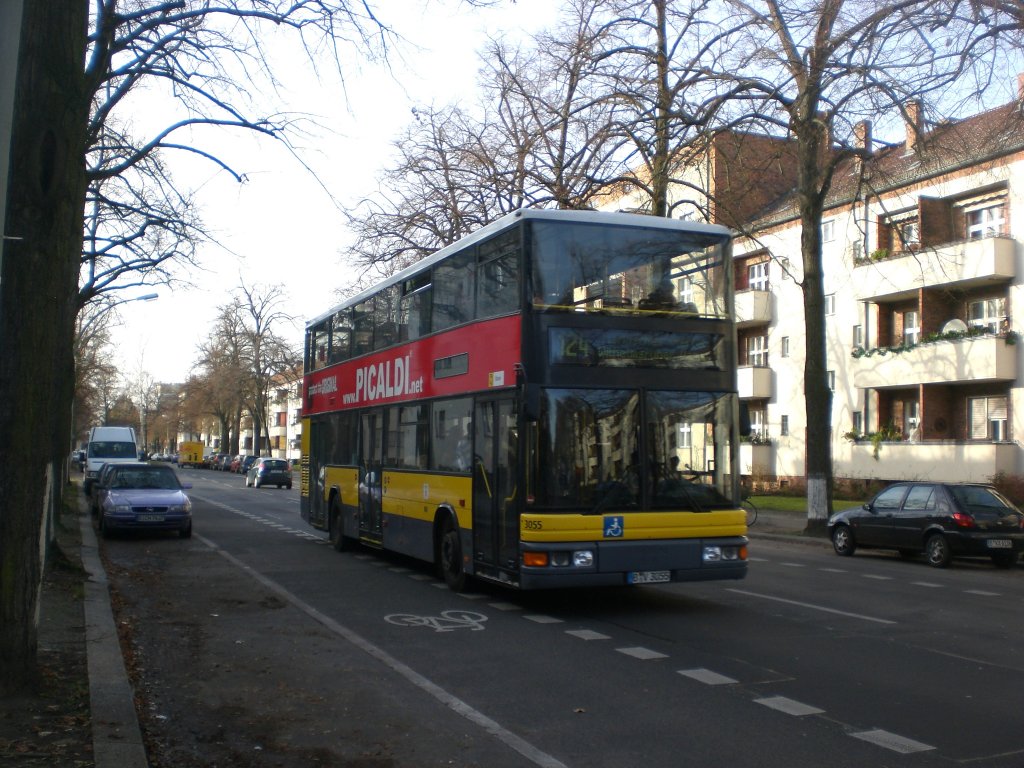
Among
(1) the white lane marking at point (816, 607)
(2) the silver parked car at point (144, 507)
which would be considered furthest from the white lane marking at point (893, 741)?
(2) the silver parked car at point (144, 507)

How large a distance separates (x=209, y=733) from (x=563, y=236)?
6.29m

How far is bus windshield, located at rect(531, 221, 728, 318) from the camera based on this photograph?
10.9 meters

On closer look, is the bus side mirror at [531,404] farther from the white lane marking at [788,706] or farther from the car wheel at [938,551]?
the car wheel at [938,551]

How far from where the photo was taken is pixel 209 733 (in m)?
6.65

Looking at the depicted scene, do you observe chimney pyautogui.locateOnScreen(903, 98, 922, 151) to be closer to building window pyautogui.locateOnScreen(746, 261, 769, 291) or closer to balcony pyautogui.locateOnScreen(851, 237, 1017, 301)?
balcony pyautogui.locateOnScreen(851, 237, 1017, 301)

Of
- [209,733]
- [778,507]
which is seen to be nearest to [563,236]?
[209,733]

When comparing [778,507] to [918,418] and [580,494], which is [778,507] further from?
[580,494]

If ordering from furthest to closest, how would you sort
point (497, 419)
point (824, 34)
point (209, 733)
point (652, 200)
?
point (652, 200)
point (824, 34)
point (497, 419)
point (209, 733)

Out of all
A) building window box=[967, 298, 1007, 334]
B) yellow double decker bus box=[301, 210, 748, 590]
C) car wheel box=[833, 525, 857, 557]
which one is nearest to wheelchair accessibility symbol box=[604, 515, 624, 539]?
yellow double decker bus box=[301, 210, 748, 590]

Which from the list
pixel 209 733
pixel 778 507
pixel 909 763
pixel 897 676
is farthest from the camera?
pixel 778 507

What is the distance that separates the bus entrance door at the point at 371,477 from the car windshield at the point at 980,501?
32.8 ft

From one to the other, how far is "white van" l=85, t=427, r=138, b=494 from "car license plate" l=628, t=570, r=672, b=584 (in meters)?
36.0

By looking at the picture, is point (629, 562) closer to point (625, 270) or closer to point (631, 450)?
point (631, 450)

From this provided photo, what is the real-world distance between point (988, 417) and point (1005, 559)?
1664 centimetres
